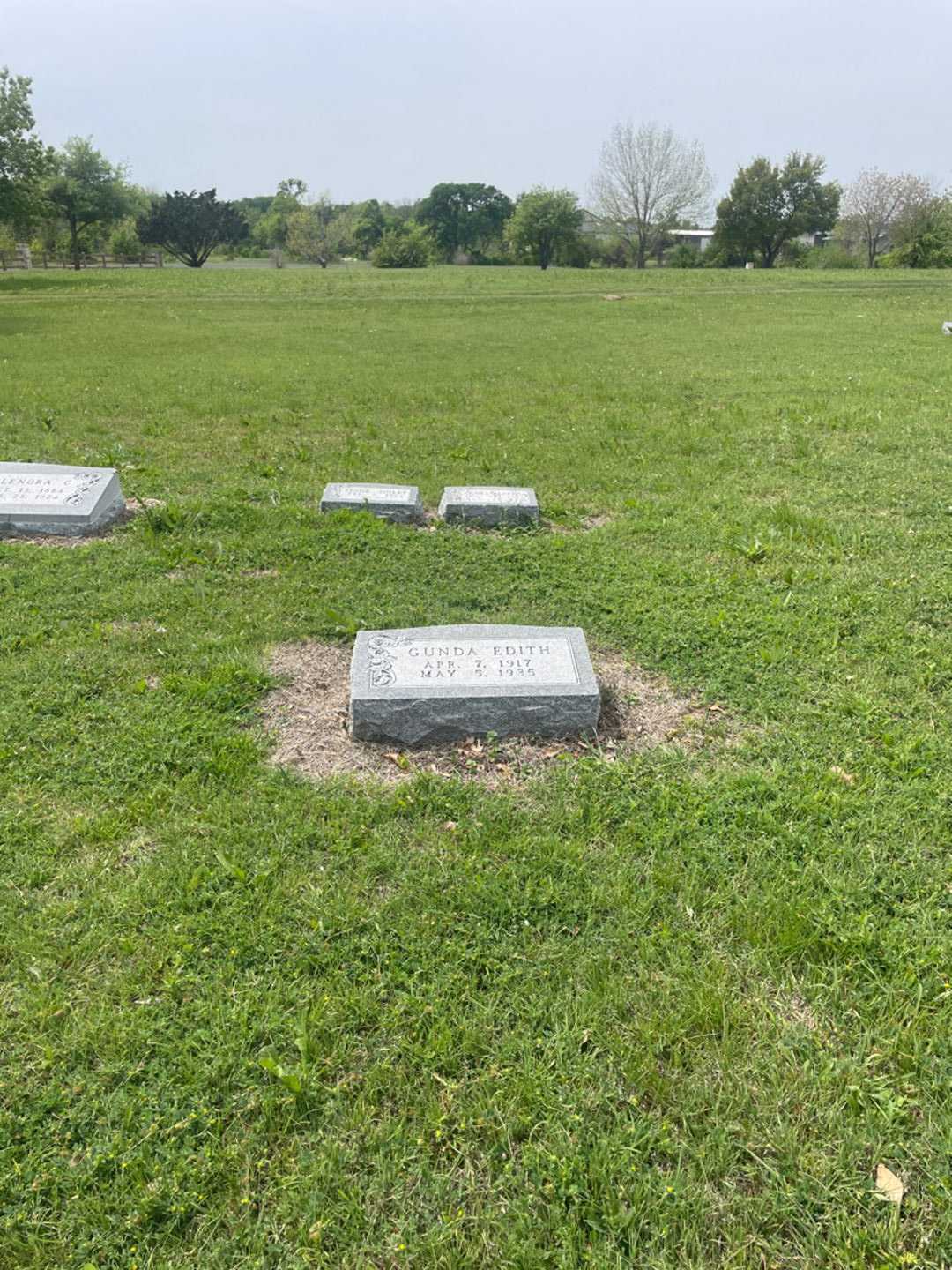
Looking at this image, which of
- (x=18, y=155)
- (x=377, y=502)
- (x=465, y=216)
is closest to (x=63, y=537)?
(x=377, y=502)

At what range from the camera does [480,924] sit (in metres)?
2.77

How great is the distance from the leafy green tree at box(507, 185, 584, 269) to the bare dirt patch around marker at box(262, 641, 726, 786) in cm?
5569

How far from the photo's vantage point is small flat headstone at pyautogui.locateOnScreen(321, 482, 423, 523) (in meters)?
6.68

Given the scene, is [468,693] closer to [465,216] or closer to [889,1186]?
[889,1186]

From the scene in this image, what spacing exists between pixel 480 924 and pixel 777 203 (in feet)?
199

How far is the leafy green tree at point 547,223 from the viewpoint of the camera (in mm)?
55562

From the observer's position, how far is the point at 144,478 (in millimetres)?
7730

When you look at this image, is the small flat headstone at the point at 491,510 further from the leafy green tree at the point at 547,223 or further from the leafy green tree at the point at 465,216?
the leafy green tree at the point at 465,216

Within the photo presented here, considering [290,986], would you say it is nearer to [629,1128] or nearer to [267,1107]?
[267,1107]

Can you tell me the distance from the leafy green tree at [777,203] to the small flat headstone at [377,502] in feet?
178

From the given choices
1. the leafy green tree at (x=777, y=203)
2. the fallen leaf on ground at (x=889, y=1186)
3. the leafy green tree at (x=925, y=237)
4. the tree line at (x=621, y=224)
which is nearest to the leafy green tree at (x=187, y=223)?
the tree line at (x=621, y=224)

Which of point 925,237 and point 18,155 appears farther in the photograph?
point 925,237

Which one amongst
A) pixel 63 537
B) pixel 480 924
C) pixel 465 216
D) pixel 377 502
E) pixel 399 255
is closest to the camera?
pixel 480 924

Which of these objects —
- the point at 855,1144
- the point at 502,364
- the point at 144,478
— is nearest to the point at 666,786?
the point at 855,1144
